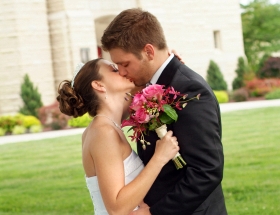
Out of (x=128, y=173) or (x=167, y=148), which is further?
(x=128, y=173)

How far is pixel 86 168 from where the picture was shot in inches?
Answer: 151

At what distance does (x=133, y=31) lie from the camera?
11.4ft

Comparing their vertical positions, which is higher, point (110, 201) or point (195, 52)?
point (110, 201)

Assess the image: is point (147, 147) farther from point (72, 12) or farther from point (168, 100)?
point (72, 12)

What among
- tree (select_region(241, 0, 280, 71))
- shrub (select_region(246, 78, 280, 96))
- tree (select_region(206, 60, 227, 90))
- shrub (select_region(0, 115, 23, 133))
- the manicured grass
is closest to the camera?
the manicured grass

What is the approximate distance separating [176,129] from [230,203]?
18.7 feet

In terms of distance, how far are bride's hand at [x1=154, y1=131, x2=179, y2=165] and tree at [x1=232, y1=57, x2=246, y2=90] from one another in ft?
103

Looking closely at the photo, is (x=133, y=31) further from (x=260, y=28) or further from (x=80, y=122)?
(x=260, y=28)

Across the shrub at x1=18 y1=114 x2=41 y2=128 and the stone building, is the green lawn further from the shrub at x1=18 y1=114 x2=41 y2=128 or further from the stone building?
the stone building

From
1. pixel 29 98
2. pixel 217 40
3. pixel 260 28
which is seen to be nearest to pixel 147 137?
pixel 29 98

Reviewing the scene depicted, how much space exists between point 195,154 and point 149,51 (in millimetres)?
636

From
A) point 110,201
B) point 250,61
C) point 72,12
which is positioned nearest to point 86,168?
point 110,201

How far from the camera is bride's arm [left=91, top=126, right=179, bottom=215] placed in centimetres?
346

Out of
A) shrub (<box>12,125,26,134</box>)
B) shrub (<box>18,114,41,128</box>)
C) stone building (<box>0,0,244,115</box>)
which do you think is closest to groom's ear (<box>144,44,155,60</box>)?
shrub (<box>12,125,26,134</box>)
